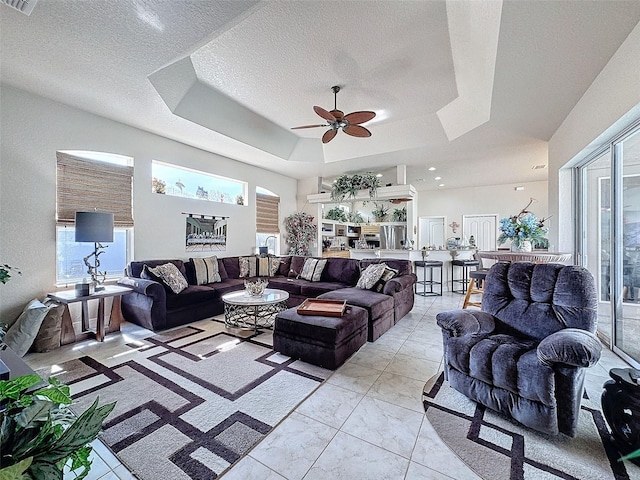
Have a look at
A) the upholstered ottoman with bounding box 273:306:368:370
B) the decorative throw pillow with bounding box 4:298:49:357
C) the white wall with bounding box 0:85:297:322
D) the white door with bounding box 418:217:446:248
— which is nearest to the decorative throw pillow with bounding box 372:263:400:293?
the upholstered ottoman with bounding box 273:306:368:370

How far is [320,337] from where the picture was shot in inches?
106

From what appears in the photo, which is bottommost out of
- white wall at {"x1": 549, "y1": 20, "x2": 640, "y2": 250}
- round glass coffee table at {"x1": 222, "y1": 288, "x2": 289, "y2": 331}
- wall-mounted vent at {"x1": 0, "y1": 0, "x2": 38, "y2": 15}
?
round glass coffee table at {"x1": 222, "y1": 288, "x2": 289, "y2": 331}

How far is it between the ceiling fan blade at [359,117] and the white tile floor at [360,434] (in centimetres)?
277

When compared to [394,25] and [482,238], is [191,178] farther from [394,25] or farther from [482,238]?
[482,238]

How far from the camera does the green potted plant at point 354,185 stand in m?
6.43

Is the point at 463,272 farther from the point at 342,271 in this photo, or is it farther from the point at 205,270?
the point at 205,270

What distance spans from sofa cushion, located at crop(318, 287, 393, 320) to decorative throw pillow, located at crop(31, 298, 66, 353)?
3.09 metres

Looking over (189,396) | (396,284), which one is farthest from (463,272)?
(189,396)

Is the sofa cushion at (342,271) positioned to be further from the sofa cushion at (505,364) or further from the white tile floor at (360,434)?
the sofa cushion at (505,364)

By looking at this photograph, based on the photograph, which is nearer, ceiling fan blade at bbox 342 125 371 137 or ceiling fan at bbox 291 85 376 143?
ceiling fan at bbox 291 85 376 143

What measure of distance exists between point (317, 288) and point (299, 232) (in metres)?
3.08

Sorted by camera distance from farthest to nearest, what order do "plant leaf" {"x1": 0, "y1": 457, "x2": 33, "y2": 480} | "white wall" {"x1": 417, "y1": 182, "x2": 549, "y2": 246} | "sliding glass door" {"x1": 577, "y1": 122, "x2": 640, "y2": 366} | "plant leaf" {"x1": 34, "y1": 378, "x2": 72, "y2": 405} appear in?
"white wall" {"x1": 417, "y1": 182, "x2": 549, "y2": 246} < "sliding glass door" {"x1": 577, "y1": 122, "x2": 640, "y2": 366} < "plant leaf" {"x1": 34, "y1": 378, "x2": 72, "y2": 405} < "plant leaf" {"x1": 0, "y1": 457, "x2": 33, "y2": 480}

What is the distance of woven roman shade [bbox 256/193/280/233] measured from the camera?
662cm

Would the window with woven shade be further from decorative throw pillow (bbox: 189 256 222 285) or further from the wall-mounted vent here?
the wall-mounted vent
